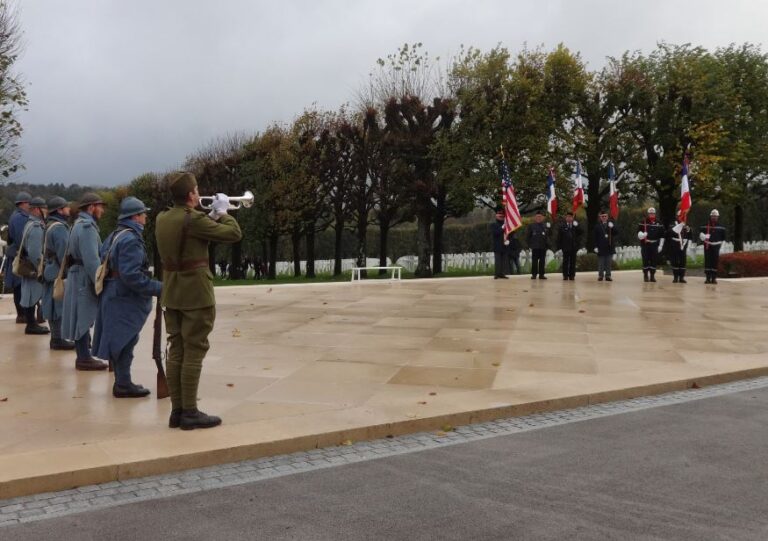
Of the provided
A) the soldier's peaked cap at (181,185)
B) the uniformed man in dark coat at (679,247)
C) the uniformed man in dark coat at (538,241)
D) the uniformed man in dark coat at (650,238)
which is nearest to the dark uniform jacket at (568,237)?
the uniformed man in dark coat at (538,241)

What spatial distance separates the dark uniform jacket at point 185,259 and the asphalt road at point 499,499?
1.51m

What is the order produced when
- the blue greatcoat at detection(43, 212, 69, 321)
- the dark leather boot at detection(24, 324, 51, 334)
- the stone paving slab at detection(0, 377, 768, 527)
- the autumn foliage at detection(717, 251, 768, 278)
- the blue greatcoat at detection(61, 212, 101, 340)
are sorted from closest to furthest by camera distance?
1. the stone paving slab at detection(0, 377, 768, 527)
2. the blue greatcoat at detection(61, 212, 101, 340)
3. the blue greatcoat at detection(43, 212, 69, 321)
4. the dark leather boot at detection(24, 324, 51, 334)
5. the autumn foliage at detection(717, 251, 768, 278)

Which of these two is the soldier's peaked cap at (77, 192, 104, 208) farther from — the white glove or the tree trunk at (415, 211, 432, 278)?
the tree trunk at (415, 211, 432, 278)

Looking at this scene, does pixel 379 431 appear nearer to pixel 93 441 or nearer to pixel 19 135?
pixel 93 441

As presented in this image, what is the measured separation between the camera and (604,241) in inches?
810

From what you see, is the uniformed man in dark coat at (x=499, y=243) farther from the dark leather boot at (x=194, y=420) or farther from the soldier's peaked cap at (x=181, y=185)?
the soldier's peaked cap at (x=181, y=185)

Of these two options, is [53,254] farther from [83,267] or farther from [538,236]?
[538,236]

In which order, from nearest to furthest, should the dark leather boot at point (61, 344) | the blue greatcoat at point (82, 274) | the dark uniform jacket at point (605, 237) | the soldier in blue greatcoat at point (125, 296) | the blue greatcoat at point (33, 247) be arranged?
the soldier in blue greatcoat at point (125, 296) → the blue greatcoat at point (82, 274) → the dark leather boot at point (61, 344) → the blue greatcoat at point (33, 247) → the dark uniform jacket at point (605, 237)

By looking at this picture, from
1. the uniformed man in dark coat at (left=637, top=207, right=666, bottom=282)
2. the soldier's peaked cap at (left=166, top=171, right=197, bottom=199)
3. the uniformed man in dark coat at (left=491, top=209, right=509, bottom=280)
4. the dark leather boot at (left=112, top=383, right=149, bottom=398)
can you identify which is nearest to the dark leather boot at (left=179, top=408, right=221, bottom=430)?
the dark leather boot at (left=112, top=383, right=149, bottom=398)

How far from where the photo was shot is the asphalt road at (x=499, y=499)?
13.3ft

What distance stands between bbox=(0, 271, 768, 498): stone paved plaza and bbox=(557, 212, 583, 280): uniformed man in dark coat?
5.59 m

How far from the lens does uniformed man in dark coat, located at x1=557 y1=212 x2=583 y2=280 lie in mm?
20859

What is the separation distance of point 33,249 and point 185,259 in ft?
18.7

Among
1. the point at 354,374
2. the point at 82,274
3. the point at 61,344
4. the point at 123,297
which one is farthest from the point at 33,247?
the point at 354,374
